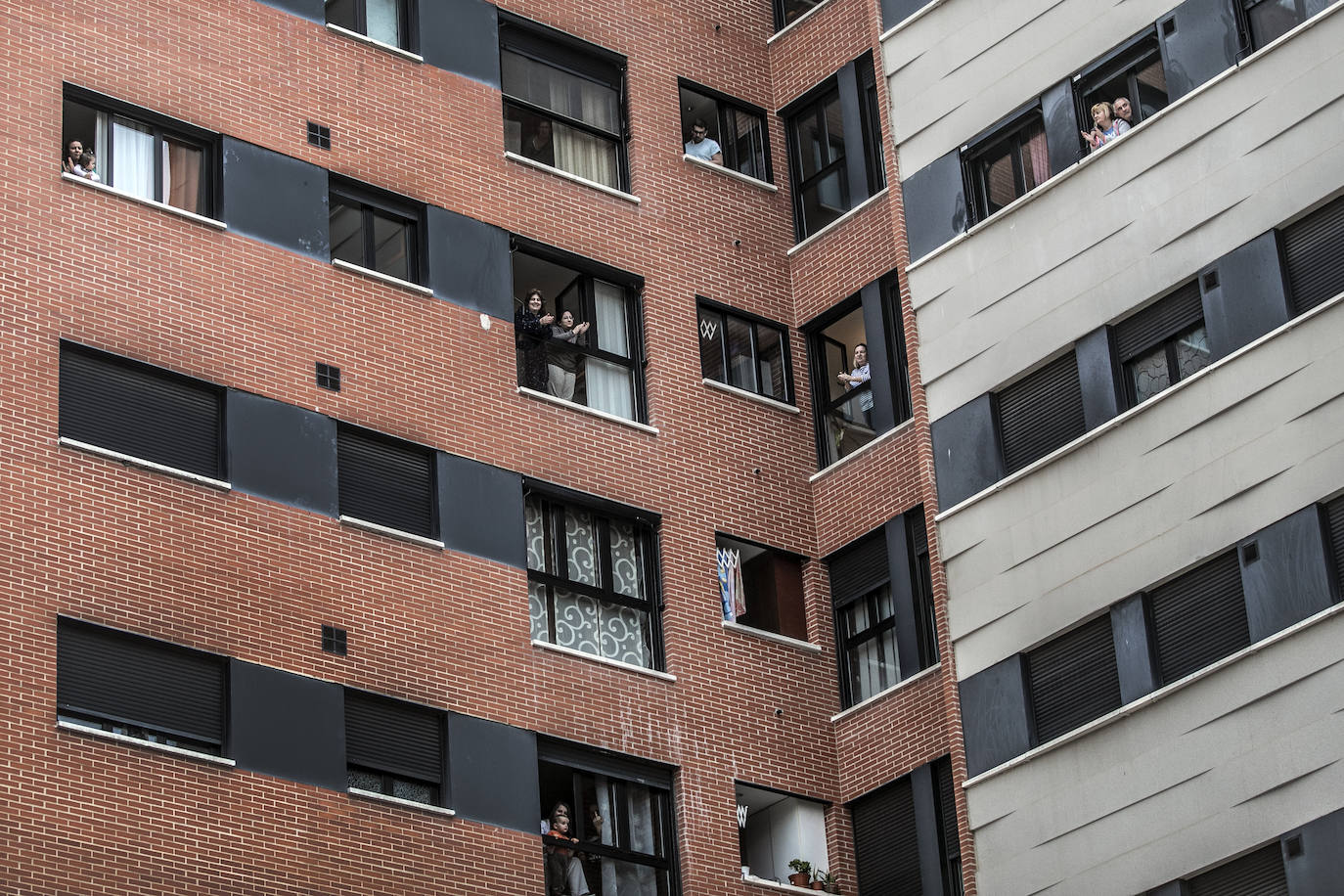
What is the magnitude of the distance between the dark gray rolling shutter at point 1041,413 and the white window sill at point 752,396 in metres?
5.12

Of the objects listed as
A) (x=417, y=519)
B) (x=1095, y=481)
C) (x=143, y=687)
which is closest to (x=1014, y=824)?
(x=1095, y=481)

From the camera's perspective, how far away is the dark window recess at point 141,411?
1289 inches

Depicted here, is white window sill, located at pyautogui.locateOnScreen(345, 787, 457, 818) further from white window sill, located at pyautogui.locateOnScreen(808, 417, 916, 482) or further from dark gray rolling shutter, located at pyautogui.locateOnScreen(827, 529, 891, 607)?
white window sill, located at pyautogui.locateOnScreen(808, 417, 916, 482)

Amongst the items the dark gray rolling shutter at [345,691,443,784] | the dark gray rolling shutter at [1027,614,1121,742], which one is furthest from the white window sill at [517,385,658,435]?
the dark gray rolling shutter at [1027,614,1121,742]

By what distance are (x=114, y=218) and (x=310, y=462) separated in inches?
174

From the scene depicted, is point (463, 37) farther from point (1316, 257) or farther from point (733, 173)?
point (1316, 257)

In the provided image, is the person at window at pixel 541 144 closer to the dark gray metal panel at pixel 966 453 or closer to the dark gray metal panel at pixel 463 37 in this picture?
the dark gray metal panel at pixel 463 37

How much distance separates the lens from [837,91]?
143ft

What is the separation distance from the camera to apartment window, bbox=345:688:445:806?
33406 millimetres

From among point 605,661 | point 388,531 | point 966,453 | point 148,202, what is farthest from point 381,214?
point 966,453

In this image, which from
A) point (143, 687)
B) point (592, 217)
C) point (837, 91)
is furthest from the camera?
point (837, 91)

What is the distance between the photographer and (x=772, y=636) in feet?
128

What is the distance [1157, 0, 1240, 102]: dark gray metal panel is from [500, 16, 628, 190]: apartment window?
1000 centimetres

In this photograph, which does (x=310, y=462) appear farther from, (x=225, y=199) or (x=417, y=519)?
(x=225, y=199)
